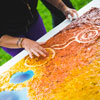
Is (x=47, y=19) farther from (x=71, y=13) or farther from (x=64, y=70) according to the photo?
(x=64, y=70)

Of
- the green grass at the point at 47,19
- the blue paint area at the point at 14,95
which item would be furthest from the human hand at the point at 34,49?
the green grass at the point at 47,19

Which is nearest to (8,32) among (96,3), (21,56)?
(21,56)

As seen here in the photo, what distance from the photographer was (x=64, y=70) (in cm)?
92

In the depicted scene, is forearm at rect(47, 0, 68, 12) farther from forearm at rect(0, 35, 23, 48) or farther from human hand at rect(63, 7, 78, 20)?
forearm at rect(0, 35, 23, 48)

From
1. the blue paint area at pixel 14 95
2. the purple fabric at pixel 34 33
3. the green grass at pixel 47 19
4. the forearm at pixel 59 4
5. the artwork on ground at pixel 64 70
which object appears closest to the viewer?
the artwork on ground at pixel 64 70

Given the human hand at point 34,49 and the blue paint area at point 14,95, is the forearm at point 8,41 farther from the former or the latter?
the blue paint area at point 14,95

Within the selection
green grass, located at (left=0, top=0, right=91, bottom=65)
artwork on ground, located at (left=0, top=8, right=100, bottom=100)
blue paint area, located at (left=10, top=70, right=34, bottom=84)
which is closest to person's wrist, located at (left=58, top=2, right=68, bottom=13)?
artwork on ground, located at (left=0, top=8, right=100, bottom=100)

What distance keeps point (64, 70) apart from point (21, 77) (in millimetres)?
Answer: 291

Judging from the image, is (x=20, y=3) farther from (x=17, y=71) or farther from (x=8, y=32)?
(x=17, y=71)

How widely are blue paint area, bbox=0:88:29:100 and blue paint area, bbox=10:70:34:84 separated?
0.27ft

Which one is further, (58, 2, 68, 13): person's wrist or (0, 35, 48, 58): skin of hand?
(58, 2, 68, 13): person's wrist

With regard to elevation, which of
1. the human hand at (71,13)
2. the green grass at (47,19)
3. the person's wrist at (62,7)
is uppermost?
the person's wrist at (62,7)

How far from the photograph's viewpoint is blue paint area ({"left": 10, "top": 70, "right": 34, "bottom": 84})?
102 centimetres

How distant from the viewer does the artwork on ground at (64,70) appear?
0.81m
